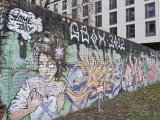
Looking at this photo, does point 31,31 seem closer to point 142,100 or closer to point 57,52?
point 57,52

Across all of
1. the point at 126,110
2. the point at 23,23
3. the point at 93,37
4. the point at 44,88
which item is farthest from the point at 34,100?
the point at 93,37

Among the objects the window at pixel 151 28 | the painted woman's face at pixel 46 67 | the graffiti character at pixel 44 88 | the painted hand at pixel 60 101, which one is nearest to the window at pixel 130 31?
the window at pixel 151 28

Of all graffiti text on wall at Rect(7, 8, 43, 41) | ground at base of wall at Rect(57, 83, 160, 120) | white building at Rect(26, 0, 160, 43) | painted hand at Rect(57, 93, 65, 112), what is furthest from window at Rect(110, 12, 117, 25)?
graffiti text on wall at Rect(7, 8, 43, 41)

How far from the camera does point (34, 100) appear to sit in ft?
25.2

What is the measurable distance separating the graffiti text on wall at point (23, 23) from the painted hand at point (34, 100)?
4.48 ft

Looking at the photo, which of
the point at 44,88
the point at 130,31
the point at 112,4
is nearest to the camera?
the point at 44,88

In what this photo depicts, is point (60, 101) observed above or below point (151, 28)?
below

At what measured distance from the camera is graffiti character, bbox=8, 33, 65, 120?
7.27 metres

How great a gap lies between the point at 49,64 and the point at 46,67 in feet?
0.53

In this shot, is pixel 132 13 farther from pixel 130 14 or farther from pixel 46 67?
pixel 46 67

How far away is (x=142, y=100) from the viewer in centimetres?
1295

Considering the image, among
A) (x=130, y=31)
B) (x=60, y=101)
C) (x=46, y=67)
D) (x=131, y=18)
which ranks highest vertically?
(x=131, y=18)

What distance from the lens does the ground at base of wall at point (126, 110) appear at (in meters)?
9.18

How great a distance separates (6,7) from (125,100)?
7214mm
